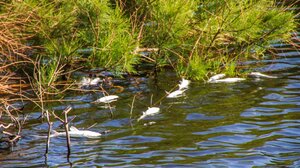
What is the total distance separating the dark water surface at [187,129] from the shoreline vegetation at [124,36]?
1.42ft

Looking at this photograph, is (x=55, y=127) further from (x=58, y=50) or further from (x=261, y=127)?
(x=261, y=127)

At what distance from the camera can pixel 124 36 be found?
10.7 metres

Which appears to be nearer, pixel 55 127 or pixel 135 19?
pixel 55 127

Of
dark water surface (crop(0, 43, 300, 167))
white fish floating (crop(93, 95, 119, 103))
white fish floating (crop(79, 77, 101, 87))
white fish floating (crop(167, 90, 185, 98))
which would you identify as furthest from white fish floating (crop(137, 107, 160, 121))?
white fish floating (crop(79, 77, 101, 87))

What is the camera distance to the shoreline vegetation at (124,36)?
10.5m

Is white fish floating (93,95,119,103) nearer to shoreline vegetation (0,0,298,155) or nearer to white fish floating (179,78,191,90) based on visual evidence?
shoreline vegetation (0,0,298,155)

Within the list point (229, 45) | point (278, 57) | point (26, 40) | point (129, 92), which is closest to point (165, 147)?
point (129, 92)

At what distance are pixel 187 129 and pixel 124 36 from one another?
7.76 feet

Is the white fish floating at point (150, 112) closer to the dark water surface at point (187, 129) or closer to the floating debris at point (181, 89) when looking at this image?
the dark water surface at point (187, 129)

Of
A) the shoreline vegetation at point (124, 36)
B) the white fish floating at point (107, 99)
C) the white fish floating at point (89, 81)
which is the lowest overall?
the white fish floating at point (107, 99)

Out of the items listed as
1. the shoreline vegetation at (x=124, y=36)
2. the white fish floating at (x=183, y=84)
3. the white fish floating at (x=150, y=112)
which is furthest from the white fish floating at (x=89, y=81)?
the white fish floating at (x=150, y=112)

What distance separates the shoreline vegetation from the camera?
10453 millimetres

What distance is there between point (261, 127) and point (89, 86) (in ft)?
10.8

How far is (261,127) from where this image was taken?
8.96m
